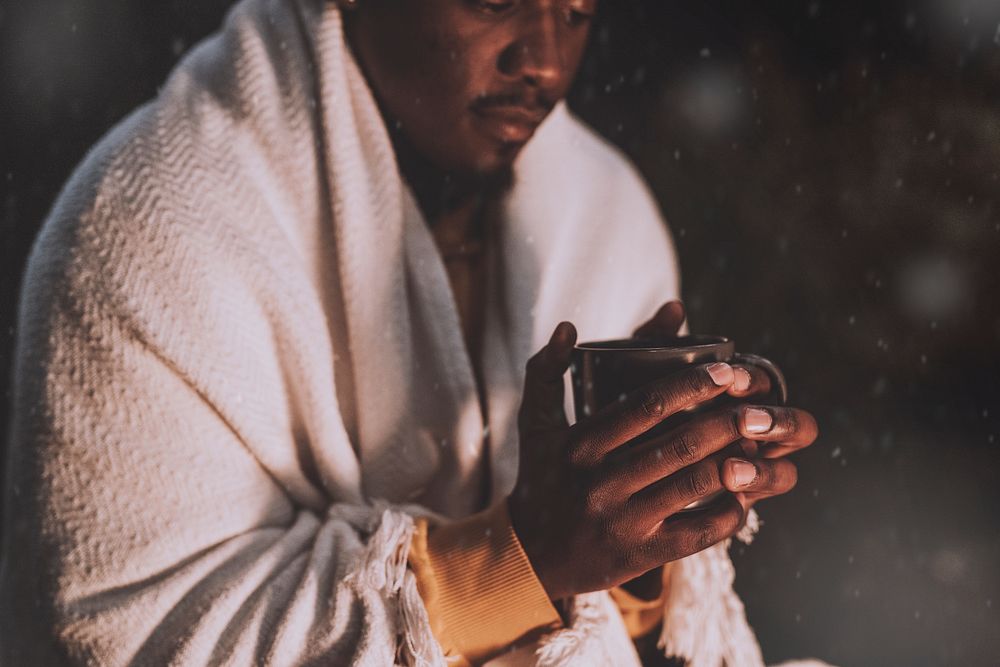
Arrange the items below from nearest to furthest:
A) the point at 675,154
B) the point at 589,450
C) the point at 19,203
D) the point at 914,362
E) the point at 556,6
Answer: the point at 589,450 < the point at 556,6 < the point at 19,203 < the point at 914,362 < the point at 675,154

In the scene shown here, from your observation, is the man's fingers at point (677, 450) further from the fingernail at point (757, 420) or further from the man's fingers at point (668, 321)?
the man's fingers at point (668, 321)

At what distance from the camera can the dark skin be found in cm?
61

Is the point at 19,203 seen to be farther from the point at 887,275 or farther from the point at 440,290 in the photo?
the point at 887,275

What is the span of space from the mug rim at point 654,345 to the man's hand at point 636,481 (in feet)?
0.10

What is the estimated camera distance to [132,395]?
0.69m

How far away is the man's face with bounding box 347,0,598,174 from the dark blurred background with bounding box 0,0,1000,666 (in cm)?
42

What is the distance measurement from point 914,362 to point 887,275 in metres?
0.13

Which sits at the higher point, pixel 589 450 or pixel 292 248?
pixel 292 248

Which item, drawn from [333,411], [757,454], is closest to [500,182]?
[333,411]

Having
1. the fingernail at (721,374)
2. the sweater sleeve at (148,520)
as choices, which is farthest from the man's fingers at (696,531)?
the sweater sleeve at (148,520)

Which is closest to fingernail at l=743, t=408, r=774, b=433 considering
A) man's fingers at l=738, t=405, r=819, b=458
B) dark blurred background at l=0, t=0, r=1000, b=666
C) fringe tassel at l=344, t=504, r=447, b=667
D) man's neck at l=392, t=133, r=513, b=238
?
man's fingers at l=738, t=405, r=819, b=458

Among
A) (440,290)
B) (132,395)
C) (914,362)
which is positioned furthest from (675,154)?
(132,395)

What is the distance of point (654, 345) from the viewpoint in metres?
0.72

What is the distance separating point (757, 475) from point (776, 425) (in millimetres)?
42
